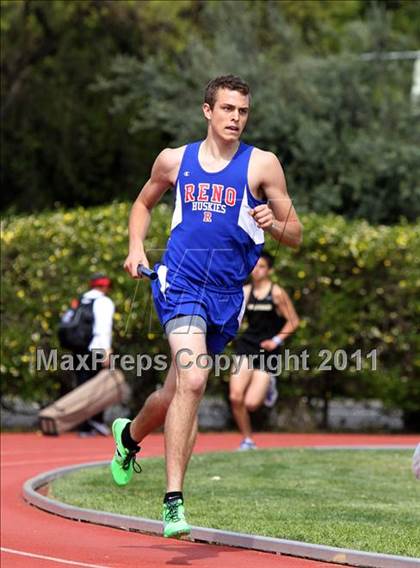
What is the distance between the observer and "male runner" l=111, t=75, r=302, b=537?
8.30 m

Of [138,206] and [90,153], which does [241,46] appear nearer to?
[90,153]

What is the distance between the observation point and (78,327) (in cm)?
1872

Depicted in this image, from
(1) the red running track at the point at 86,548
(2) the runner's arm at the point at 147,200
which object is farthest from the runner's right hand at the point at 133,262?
(1) the red running track at the point at 86,548

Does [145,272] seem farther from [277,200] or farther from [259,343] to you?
[259,343]

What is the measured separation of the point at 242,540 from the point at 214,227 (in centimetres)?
198

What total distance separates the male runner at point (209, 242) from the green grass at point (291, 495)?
126 cm

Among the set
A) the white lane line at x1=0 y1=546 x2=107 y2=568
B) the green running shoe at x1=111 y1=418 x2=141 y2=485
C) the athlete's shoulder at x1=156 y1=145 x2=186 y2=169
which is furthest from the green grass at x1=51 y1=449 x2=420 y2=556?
the athlete's shoulder at x1=156 y1=145 x2=186 y2=169

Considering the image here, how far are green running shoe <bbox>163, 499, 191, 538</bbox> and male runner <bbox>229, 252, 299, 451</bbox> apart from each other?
8.08 meters

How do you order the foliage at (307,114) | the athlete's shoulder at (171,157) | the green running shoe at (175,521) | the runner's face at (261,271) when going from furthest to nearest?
the foliage at (307,114), the runner's face at (261,271), the athlete's shoulder at (171,157), the green running shoe at (175,521)

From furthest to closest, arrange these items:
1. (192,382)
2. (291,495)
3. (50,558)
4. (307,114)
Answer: (307,114), (291,495), (50,558), (192,382)

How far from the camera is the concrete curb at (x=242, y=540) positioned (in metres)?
8.02

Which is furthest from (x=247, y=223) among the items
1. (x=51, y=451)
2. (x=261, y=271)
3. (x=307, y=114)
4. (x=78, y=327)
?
(x=307, y=114)

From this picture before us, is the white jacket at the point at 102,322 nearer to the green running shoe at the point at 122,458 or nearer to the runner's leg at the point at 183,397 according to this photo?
the green running shoe at the point at 122,458

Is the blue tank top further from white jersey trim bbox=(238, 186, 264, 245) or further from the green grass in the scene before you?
the green grass
